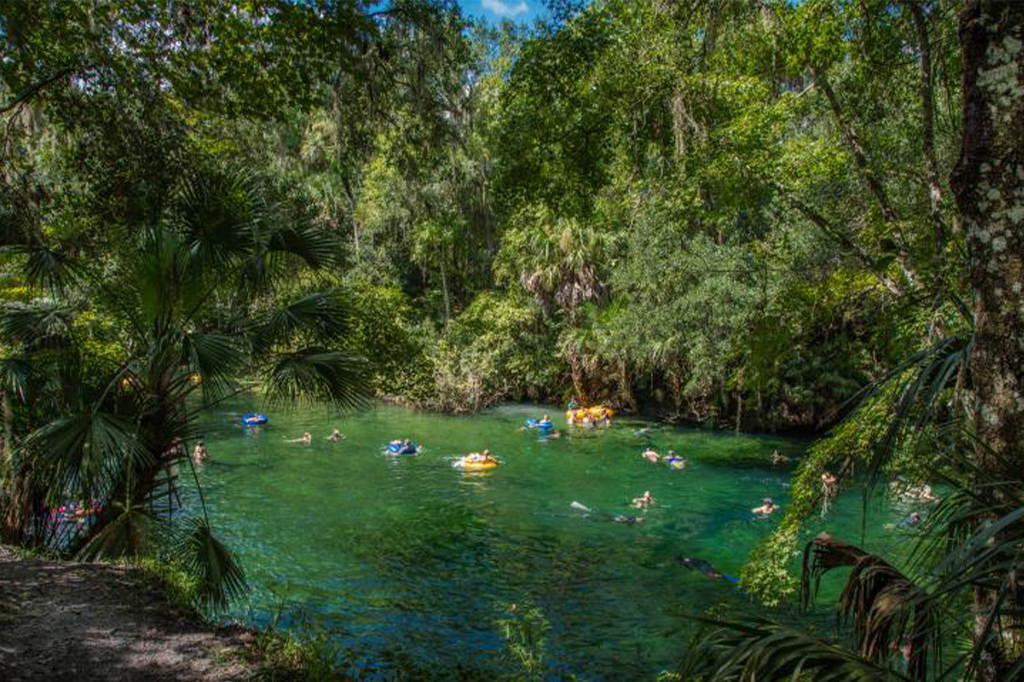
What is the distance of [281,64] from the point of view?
5824 millimetres

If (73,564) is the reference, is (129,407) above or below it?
above

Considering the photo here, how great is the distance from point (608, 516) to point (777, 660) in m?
12.4

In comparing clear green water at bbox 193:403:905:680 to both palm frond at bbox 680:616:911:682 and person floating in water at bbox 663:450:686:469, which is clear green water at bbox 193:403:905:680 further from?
palm frond at bbox 680:616:911:682

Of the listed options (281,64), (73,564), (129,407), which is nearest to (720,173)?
(281,64)

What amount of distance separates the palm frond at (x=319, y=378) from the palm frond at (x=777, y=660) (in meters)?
4.88

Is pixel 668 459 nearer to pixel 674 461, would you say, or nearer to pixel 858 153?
pixel 674 461

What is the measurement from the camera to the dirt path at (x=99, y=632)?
465cm

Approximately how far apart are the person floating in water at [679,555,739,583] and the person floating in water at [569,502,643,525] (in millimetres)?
2097

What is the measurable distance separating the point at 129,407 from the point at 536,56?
16.3 feet

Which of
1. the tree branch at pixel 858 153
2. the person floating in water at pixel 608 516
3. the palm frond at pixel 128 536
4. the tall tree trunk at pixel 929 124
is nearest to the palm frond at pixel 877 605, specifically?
the tall tree trunk at pixel 929 124

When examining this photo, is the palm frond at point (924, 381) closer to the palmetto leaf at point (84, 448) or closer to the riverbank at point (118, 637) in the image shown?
the riverbank at point (118, 637)

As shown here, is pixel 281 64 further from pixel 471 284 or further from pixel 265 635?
pixel 471 284

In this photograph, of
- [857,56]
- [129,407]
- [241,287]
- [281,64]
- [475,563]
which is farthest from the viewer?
[475,563]

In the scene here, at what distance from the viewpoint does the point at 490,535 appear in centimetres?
1302
